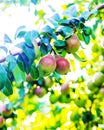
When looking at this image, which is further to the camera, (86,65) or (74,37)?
(86,65)

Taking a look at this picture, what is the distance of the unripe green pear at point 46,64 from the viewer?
910 millimetres

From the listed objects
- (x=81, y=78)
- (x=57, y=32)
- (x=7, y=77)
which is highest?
(x=81, y=78)

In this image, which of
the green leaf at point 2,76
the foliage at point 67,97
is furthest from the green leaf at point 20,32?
the foliage at point 67,97

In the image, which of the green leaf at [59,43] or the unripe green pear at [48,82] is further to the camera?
the unripe green pear at [48,82]

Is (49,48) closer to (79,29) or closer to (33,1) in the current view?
(79,29)

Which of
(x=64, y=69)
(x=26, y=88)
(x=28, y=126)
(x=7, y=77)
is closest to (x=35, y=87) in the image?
(x=26, y=88)

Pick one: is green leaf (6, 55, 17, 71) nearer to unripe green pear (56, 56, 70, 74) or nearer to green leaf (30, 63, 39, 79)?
green leaf (30, 63, 39, 79)

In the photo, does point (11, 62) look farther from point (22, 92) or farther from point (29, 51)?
point (22, 92)

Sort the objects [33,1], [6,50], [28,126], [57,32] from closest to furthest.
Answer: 1. [6,50]
2. [57,32]
3. [33,1]
4. [28,126]

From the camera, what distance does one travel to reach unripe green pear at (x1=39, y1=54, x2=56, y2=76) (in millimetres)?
910

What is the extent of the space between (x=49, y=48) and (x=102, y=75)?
834mm

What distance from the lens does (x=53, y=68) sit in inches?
37.7

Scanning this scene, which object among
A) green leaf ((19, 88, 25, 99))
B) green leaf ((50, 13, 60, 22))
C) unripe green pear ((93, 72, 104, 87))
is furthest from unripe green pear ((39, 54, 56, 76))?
unripe green pear ((93, 72, 104, 87))

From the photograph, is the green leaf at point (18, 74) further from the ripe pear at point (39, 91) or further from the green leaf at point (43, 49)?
the ripe pear at point (39, 91)
